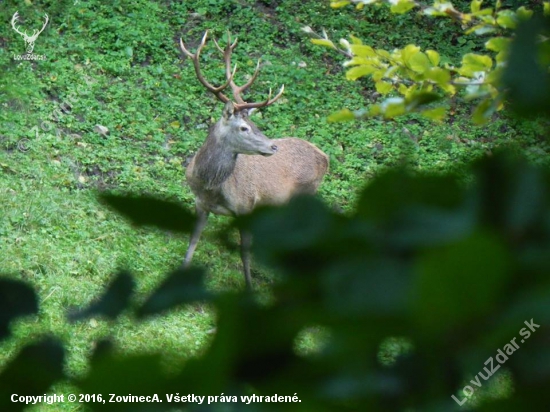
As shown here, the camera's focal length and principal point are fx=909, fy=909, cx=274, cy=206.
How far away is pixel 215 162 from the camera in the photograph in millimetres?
6801

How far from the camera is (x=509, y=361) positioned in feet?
1.82

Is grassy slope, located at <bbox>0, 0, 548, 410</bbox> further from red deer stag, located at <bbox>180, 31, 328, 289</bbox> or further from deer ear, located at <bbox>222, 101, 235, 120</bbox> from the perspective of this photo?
deer ear, located at <bbox>222, 101, 235, 120</bbox>

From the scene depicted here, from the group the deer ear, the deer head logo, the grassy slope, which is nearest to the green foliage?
the grassy slope

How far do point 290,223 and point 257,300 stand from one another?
0.06 m

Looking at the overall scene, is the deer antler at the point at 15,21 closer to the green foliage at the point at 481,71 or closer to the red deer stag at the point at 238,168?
the red deer stag at the point at 238,168

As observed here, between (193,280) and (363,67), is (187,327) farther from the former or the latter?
(193,280)

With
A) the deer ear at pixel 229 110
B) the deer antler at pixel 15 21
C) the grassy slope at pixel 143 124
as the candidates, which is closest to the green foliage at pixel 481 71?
the grassy slope at pixel 143 124

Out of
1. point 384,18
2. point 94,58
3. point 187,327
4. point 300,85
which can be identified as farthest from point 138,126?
point 384,18

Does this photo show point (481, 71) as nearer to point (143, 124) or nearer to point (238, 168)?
point (238, 168)

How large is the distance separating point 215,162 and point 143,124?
198 cm

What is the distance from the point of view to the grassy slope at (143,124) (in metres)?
6.32

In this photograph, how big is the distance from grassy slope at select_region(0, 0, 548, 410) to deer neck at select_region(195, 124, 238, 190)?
0.50 meters

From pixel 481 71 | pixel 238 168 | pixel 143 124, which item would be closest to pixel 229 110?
pixel 238 168

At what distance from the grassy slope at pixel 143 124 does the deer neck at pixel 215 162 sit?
50 cm
